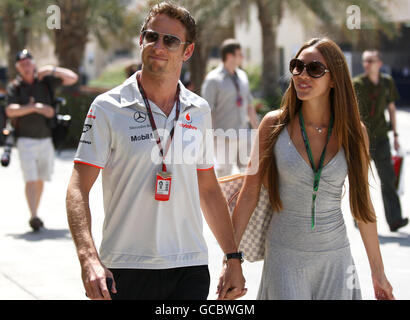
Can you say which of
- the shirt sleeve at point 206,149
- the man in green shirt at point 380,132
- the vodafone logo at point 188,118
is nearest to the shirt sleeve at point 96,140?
the vodafone logo at point 188,118

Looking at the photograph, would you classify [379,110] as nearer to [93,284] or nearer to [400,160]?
[400,160]

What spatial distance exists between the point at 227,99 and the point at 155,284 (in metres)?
5.24

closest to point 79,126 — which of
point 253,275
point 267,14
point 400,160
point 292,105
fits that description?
point 267,14

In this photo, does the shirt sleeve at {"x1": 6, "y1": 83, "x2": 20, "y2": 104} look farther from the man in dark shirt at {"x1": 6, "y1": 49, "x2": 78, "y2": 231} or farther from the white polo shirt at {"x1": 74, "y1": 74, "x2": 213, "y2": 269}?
the white polo shirt at {"x1": 74, "y1": 74, "x2": 213, "y2": 269}

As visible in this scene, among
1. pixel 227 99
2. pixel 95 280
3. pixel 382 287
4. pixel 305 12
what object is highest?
pixel 305 12

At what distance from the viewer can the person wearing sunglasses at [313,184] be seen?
10.5 ft

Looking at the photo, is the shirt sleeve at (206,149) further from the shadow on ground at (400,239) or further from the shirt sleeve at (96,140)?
the shadow on ground at (400,239)

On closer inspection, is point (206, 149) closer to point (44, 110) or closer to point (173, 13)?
point (173, 13)

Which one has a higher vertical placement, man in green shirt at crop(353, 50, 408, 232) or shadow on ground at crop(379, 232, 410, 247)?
man in green shirt at crop(353, 50, 408, 232)

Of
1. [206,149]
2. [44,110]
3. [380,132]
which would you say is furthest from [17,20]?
[206,149]

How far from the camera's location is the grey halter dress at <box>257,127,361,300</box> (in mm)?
3199

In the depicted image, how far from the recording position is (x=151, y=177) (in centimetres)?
286

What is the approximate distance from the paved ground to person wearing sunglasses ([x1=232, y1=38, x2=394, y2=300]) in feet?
1.63

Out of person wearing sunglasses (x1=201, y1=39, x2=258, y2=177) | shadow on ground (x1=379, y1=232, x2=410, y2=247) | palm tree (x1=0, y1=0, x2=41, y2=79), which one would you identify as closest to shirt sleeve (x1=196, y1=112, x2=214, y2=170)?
shadow on ground (x1=379, y1=232, x2=410, y2=247)
